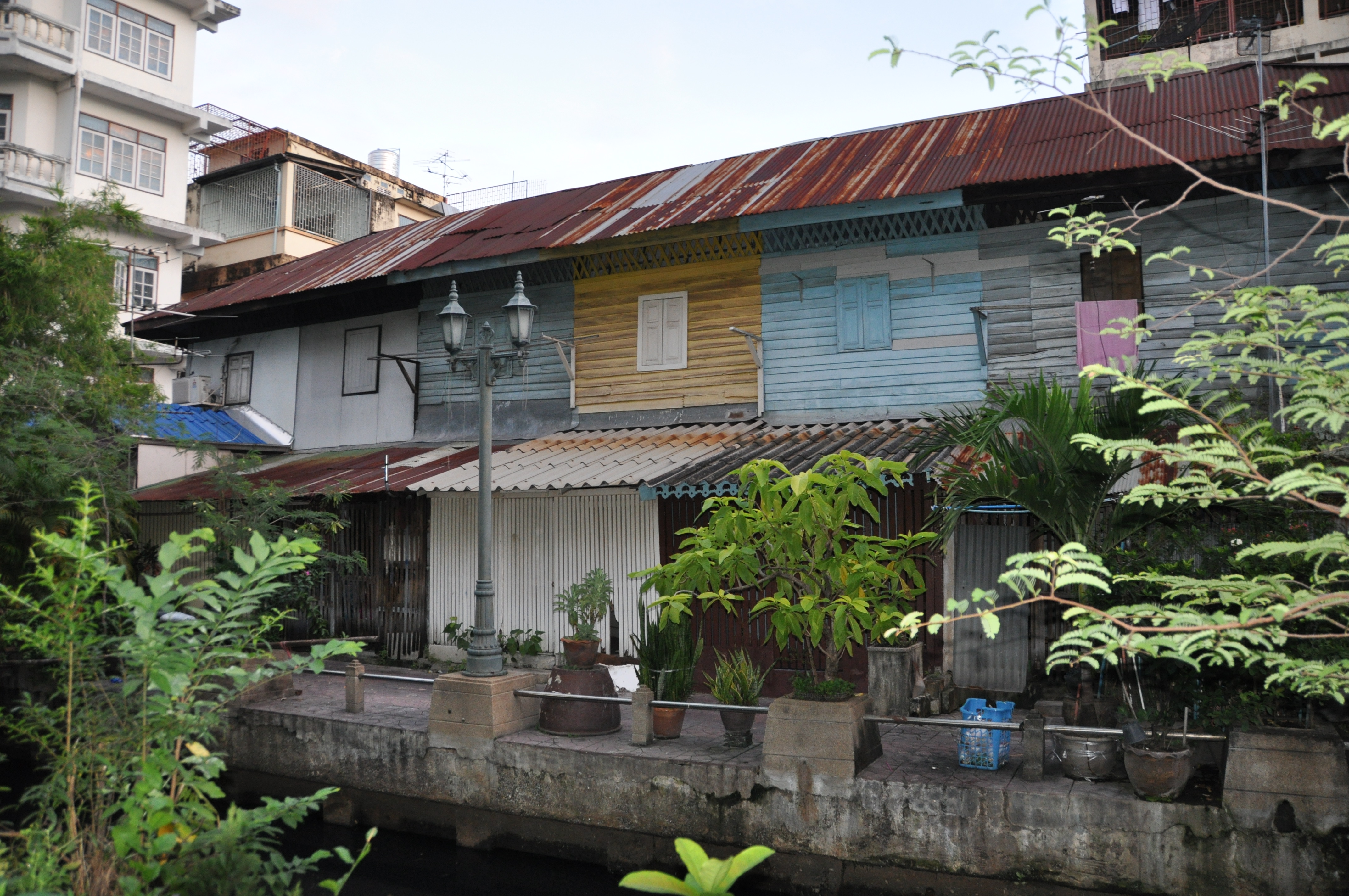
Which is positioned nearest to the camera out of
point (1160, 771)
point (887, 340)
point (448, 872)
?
point (1160, 771)

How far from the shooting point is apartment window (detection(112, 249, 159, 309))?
24.4 metres

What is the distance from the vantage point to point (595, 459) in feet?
43.1

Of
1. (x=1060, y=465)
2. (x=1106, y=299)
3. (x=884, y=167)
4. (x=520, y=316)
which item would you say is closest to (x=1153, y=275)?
(x=1106, y=299)

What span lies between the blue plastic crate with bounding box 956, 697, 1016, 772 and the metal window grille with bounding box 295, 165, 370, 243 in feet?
88.9

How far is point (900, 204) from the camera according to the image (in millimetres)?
12273

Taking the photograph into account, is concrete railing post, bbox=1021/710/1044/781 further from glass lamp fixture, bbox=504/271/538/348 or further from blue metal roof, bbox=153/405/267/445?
blue metal roof, bbox=153/405/267/445

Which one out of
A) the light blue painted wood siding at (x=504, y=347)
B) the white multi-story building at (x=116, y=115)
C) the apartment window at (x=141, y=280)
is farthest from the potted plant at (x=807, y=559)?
the apartment window at (x=141, y=280)

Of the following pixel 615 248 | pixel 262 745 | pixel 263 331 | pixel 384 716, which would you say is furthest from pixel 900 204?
pixel 263 331

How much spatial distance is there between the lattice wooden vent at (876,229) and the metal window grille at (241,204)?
825 inches

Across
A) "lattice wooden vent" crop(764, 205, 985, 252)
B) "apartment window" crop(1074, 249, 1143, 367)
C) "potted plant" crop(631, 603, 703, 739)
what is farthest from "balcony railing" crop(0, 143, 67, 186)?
"apartment window" crop(1074, 249, 1143, 367)

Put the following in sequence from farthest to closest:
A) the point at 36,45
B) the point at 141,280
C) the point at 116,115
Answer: the point at 141,280
the point at 116,115
the point at 36,45

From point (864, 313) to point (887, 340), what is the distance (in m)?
0.53

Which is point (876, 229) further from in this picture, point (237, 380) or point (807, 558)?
point (237, 380)

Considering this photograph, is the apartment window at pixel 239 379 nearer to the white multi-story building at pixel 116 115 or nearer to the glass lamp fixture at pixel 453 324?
the white multi-story building at pixel 116 115
